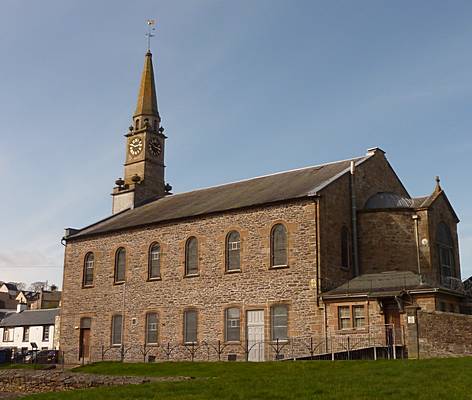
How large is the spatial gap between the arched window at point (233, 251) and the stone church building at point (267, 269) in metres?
0.06

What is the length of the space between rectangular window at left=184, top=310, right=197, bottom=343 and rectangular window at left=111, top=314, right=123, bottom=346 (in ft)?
18.4

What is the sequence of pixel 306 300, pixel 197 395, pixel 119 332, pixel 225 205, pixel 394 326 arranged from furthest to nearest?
pixel 119 332 < pixel 225 205 < pixel 306 300 < pixel 394 326 < pixel 197 395

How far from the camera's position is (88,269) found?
140 ft

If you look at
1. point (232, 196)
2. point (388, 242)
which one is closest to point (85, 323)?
point (232, 196)

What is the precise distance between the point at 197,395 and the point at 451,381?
6.50 m

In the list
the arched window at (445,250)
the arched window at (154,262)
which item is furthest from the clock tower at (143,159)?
the arched window at (445,250)

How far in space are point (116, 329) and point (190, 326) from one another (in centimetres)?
649

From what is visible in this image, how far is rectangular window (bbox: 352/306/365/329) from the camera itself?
1160 inches

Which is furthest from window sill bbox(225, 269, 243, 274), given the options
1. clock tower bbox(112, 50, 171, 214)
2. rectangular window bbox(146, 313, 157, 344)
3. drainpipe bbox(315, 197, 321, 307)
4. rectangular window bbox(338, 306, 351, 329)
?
clock tower bbox(112, 50, 171, 214)

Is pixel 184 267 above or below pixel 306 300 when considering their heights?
above

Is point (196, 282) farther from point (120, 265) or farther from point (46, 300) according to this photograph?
point (46, 300)

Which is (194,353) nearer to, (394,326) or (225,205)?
(225,205)

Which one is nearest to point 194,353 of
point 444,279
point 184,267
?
point 184,267

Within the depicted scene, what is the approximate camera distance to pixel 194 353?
34.6 meters
